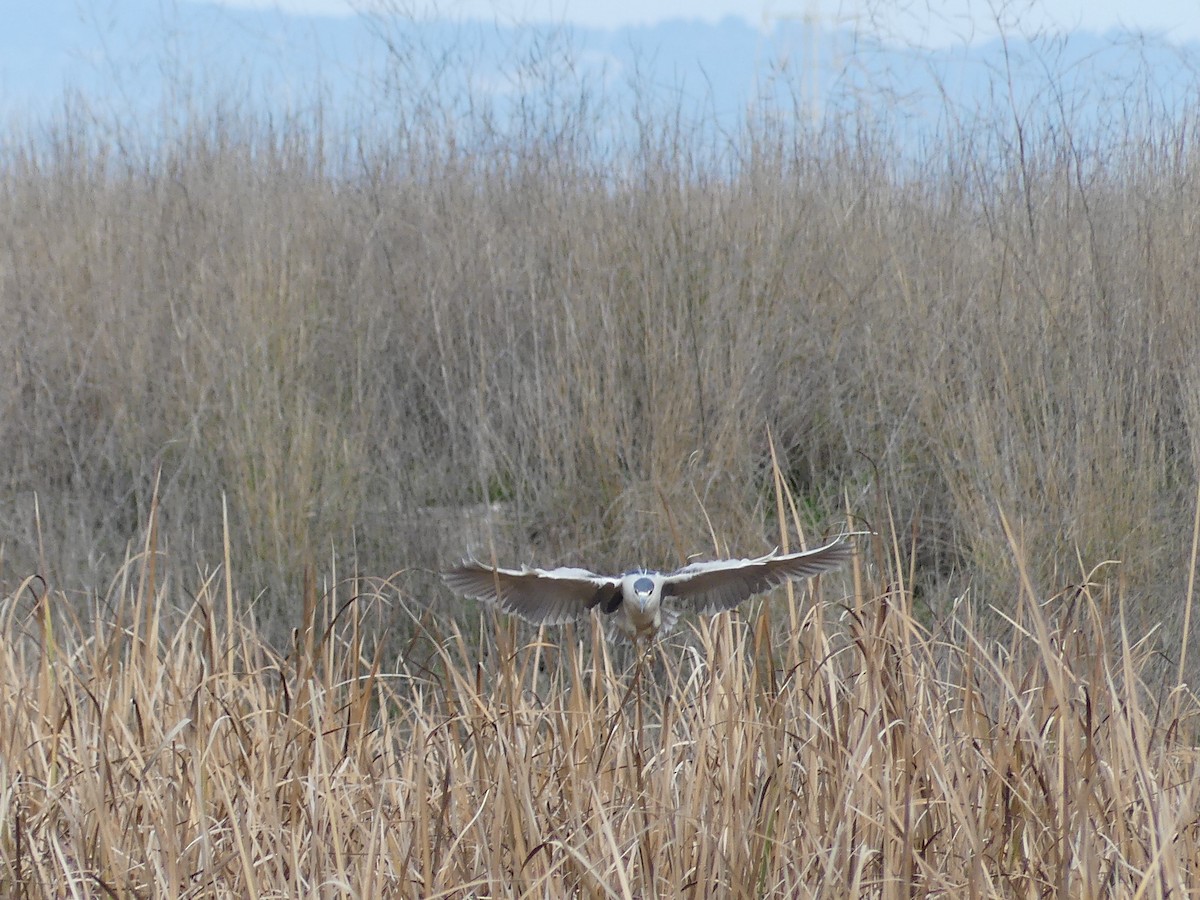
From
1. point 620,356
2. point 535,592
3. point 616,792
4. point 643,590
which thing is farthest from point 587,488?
point 643,590

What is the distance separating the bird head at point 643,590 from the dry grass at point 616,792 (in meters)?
0.25

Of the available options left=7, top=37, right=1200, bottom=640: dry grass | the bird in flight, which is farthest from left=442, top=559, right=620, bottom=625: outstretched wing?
left=7, top=37, right=1200, bottom=640: dry grass

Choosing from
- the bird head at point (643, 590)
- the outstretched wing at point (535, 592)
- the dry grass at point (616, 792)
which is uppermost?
the bird head at point (643, 590)

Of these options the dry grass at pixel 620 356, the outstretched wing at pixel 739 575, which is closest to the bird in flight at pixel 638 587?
the outstretched wing at pixel 739 575

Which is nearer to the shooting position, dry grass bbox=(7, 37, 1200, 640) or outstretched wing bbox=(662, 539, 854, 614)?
outstretched wing bbox=(662, 539, 854, 614)

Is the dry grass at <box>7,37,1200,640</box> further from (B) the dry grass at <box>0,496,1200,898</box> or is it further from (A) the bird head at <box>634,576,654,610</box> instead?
(A) the bird head at <box>634,576,654,610</box>

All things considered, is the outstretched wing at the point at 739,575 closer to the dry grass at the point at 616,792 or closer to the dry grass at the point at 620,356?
the dry grass at the point at 616,792

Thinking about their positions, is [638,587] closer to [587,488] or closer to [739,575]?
[739,575]

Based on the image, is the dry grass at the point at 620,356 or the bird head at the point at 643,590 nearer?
the bird head at the point at 643,590

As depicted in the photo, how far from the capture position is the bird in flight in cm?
126

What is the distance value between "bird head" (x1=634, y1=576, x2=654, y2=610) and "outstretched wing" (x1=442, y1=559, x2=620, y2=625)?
0.13 feet

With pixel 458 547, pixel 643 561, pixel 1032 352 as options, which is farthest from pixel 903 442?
pixel 458 547

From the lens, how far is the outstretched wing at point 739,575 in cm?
128

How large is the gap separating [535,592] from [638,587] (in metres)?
0.21
